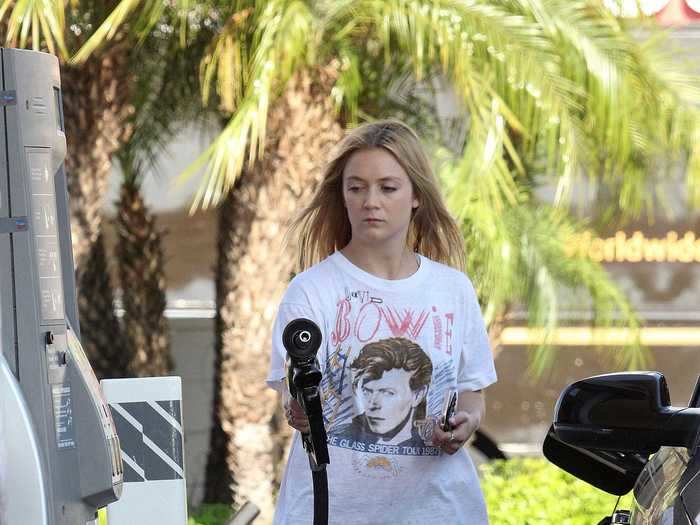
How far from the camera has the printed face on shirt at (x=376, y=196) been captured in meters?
3.31

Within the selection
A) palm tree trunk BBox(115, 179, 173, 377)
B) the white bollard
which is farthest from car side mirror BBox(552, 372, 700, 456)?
palm tree trunk BBox(115, 179, 173, 377)

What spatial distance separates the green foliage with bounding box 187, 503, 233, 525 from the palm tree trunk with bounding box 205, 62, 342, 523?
6.0 inches

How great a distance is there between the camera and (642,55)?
7.50 meters

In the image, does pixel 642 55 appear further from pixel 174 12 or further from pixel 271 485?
pixel 271 485

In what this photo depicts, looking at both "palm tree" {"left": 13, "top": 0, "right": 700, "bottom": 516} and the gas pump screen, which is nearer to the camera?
the gas pump screen

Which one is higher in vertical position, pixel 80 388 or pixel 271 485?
pixel 80 388

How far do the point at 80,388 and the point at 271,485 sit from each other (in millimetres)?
5260

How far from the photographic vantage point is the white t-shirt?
10.3ft

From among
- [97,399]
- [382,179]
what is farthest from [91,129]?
[97,399]

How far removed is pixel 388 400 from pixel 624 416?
2.57 feet

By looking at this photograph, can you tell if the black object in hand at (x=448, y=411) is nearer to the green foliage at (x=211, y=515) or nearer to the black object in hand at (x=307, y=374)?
the black object in hand at (x=307, y=374)

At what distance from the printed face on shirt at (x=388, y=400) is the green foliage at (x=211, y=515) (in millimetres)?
4859

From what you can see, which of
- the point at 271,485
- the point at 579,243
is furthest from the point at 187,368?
the point at 579,243

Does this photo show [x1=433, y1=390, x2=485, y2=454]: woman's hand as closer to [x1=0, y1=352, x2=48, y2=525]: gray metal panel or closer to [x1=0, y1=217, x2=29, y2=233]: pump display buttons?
[x1=0, y1=352, x2=48, y2=525]: gray metal panel
